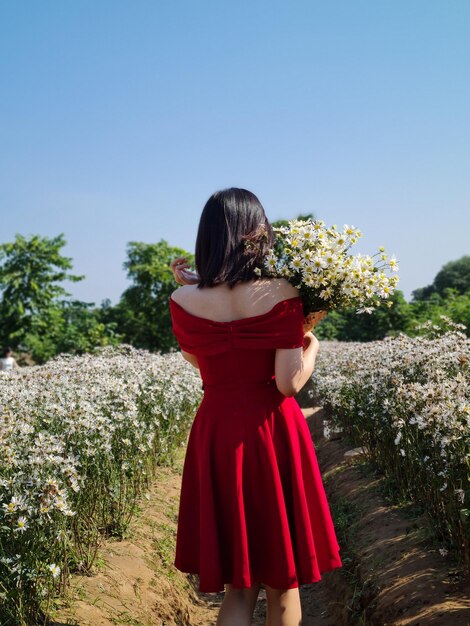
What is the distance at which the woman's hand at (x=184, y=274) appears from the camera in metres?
2.88

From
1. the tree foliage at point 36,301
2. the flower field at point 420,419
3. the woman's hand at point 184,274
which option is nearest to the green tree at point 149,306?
the tree foliage at point 36,301

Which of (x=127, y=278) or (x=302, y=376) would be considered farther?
(x=127, y=278)

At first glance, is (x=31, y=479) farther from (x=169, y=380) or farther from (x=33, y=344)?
(x=33, y=344)

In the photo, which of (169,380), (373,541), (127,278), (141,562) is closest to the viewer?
(141,562)

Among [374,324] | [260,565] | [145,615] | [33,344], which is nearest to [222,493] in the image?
[260,565]

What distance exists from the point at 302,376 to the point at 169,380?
439cm

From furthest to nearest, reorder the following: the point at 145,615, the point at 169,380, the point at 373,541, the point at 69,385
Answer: the point at 169,380 → the point at 69,385 → the point at 373,541 → the point at 145,615

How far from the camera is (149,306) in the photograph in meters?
28.6

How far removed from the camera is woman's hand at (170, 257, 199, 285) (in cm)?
288

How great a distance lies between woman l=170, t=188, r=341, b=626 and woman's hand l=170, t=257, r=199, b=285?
10 cm

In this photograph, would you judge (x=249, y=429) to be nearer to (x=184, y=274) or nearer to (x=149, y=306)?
(x=184, y=274)

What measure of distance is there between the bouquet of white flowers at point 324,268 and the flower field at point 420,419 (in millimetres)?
1032

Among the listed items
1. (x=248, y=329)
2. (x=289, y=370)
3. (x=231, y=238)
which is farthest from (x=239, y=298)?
(x=289, y=370)

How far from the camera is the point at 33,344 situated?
74.0 ft
